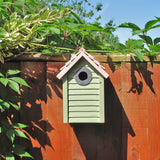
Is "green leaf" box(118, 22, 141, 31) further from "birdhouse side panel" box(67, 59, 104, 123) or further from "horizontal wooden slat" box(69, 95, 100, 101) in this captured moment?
"horizontal wooden slat" box(69, 95, 100, 101)

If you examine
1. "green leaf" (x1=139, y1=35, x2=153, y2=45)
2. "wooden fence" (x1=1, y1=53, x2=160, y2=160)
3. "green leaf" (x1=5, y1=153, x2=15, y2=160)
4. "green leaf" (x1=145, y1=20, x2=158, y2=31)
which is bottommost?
"green leaf" (x1=5, y1=153, x2=15, y2=160)

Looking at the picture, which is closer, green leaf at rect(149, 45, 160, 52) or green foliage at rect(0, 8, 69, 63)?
green foliage at rect(0, 8, 69, 63)

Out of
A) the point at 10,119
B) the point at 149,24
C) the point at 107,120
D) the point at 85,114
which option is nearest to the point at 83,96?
the point at 85,114

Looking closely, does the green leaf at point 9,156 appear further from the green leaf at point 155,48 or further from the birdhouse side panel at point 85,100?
the green leaf at point 155,48

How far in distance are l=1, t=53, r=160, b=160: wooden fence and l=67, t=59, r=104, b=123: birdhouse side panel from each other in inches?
8.4

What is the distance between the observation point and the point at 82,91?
51.2 inches

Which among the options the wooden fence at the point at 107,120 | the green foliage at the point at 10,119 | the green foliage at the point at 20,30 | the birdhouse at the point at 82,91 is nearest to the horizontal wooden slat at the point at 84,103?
the birdhouse at the point at 82,91

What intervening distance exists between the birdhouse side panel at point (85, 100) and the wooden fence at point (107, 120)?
0.21 metres

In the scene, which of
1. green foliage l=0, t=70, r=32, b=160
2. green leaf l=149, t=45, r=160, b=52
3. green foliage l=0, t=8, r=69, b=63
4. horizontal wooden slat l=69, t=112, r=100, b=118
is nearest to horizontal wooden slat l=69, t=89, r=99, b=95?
horizontal wooden slat l=69, t=112, r=100, b=118

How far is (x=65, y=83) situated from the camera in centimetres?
131

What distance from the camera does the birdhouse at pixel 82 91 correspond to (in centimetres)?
129

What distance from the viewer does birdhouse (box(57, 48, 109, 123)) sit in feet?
4.23

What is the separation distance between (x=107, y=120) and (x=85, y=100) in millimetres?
313

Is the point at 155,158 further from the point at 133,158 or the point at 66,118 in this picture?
the point at 66,118
